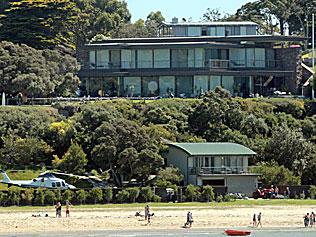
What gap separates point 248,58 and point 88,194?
32.9 m

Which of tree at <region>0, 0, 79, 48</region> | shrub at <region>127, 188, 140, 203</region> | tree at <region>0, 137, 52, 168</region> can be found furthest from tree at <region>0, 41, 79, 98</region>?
shrub at <region>127, 188, 140, 203</region>

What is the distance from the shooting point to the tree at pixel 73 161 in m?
68.6

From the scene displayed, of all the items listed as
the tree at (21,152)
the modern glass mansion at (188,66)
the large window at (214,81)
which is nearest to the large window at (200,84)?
the modern glass mansion at (188,66)

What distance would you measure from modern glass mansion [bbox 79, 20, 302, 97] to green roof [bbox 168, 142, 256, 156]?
55.4ft

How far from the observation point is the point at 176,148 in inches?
2800

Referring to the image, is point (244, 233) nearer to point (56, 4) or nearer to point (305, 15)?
point (56, 4)

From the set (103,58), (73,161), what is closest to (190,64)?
(103,58)

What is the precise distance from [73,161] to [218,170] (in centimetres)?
1077

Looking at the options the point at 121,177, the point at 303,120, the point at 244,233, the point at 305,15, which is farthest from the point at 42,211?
the point at 305,15

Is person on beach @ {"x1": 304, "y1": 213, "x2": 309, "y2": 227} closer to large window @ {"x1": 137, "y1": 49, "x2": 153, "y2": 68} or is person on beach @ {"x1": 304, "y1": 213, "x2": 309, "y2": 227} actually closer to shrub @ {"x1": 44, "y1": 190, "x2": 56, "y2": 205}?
shrub @ {"x1": 44, "y1": 190, "x2": 56, "y2": 205}

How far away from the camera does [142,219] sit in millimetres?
59062

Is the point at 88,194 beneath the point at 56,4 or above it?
beneath

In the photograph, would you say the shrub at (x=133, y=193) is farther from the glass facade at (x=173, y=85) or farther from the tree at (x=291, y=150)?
the glass facade at (x=173, y=85)

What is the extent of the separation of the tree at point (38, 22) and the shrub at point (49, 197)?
3259 centimetres
